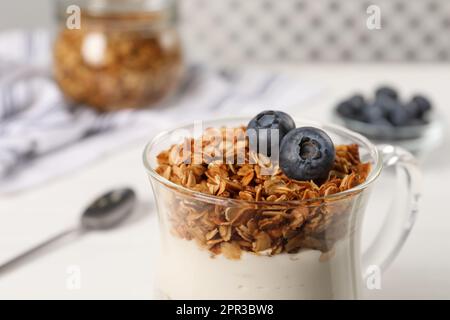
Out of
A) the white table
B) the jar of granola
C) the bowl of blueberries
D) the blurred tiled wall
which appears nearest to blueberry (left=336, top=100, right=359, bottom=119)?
the bowl of blueberries

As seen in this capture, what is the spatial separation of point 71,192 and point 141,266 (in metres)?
0.20

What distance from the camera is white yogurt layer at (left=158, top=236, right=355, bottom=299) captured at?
0.53 m

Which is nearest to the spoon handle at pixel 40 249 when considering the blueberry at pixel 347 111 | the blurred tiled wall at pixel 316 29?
the blueberry at pixel 347 111

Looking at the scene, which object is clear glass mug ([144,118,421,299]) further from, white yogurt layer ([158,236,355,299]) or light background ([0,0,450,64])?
light background ([0,0,450,64])

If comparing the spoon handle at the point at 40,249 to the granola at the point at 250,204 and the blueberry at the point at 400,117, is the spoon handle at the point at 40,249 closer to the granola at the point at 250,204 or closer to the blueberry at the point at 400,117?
the granola at the point at 250,204

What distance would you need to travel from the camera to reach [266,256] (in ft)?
1.72

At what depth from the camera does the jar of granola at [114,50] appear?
110 cm

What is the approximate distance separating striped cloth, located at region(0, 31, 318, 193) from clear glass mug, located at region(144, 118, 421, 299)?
377 millimetres

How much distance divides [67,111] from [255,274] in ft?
2.15

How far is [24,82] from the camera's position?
1.17m

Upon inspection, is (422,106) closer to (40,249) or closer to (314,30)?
(40,249)

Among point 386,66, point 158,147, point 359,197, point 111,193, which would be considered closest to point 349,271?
point 359,197

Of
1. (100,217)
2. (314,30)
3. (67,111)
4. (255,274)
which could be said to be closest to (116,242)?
(100,217)
